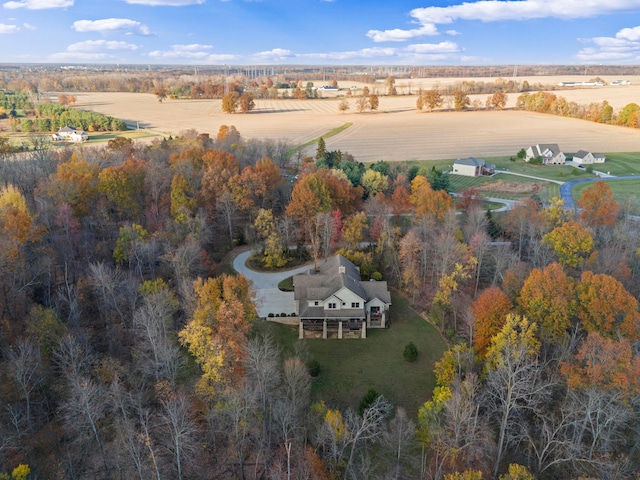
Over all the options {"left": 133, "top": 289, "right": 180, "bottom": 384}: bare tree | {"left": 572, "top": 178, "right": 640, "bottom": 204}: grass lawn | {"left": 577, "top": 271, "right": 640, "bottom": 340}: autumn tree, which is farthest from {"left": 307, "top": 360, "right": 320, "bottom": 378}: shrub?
{"left": 572, "top": 178, "right": 640, "bottom": 204}: grass lawn

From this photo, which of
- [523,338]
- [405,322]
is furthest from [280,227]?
[523,338]

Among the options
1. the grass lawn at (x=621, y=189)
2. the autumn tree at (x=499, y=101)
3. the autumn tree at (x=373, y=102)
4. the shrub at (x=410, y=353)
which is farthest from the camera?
the autumn tree at (x=499, y=101)

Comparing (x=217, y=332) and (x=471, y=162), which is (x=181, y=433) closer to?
(x=217, y=332)

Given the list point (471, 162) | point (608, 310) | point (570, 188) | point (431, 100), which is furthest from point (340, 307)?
point (431, 100)

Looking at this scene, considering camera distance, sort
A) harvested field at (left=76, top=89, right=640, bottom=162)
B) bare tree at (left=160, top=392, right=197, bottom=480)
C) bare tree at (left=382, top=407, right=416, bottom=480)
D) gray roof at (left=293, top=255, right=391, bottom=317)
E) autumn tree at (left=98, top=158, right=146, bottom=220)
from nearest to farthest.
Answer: bare tree at (left=160, top=392, right=197, bottom=480), bare tree at (left=382, top=407, right=416, bottom=480), gray roof at (left=293, top=255, right=391, bottom=317), autumn tree at (left=98, top=158, right=146, bottom=220), harvested field at (left=76, top=89, right=640, bottom=162)

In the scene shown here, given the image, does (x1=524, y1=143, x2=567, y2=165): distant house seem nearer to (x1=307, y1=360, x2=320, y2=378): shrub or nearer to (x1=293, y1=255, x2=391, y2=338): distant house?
(x1=293, y1=255, x2=391, y2=338): distant house

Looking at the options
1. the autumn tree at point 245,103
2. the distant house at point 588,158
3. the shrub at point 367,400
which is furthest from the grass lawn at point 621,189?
the autumn tree at point 245,103

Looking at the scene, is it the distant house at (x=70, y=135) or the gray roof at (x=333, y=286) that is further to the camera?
the distant house at (x=70, y=135)

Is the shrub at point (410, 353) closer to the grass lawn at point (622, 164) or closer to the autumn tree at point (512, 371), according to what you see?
the autumn tree at point (512, 371)
